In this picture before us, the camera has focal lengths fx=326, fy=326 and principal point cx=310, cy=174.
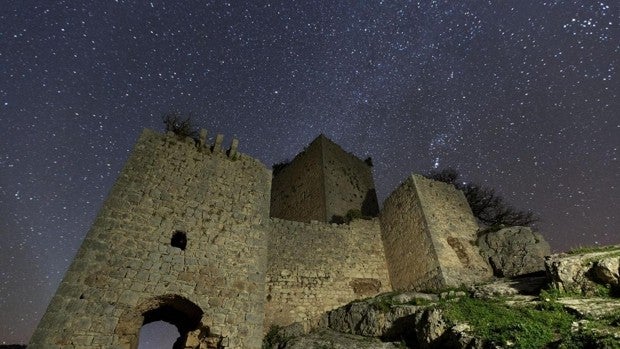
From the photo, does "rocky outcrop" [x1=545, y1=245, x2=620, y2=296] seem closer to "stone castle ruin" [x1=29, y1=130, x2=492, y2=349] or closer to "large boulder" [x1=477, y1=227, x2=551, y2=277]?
"large boulder" [x1=477, y1=227, x2=551, y2=277]

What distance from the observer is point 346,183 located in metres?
23.0

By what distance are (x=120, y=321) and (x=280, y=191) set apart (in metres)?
18.4

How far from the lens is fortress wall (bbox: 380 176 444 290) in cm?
1301

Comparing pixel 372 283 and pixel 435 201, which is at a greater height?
pixel 435 201

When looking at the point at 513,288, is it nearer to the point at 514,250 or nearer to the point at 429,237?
the point at 429,237

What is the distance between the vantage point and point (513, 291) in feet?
32.8

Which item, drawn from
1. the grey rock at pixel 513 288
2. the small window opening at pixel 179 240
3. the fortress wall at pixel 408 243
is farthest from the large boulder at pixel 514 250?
the small window opening at pixel 179 240

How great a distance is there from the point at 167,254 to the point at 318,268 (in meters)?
7.13

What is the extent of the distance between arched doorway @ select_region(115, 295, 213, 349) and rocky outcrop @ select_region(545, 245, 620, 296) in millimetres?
9263

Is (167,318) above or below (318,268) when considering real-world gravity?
below

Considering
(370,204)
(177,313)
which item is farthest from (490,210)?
(177,313)

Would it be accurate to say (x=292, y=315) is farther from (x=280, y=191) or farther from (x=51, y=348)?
(x=280, y=191)

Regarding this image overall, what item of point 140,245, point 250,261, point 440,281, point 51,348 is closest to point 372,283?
point 440,281

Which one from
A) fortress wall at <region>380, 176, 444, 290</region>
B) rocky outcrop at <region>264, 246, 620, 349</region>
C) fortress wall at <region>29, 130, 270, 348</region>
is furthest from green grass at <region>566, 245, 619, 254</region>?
fortress wall at <region>29, 130, 270, 348</region>
